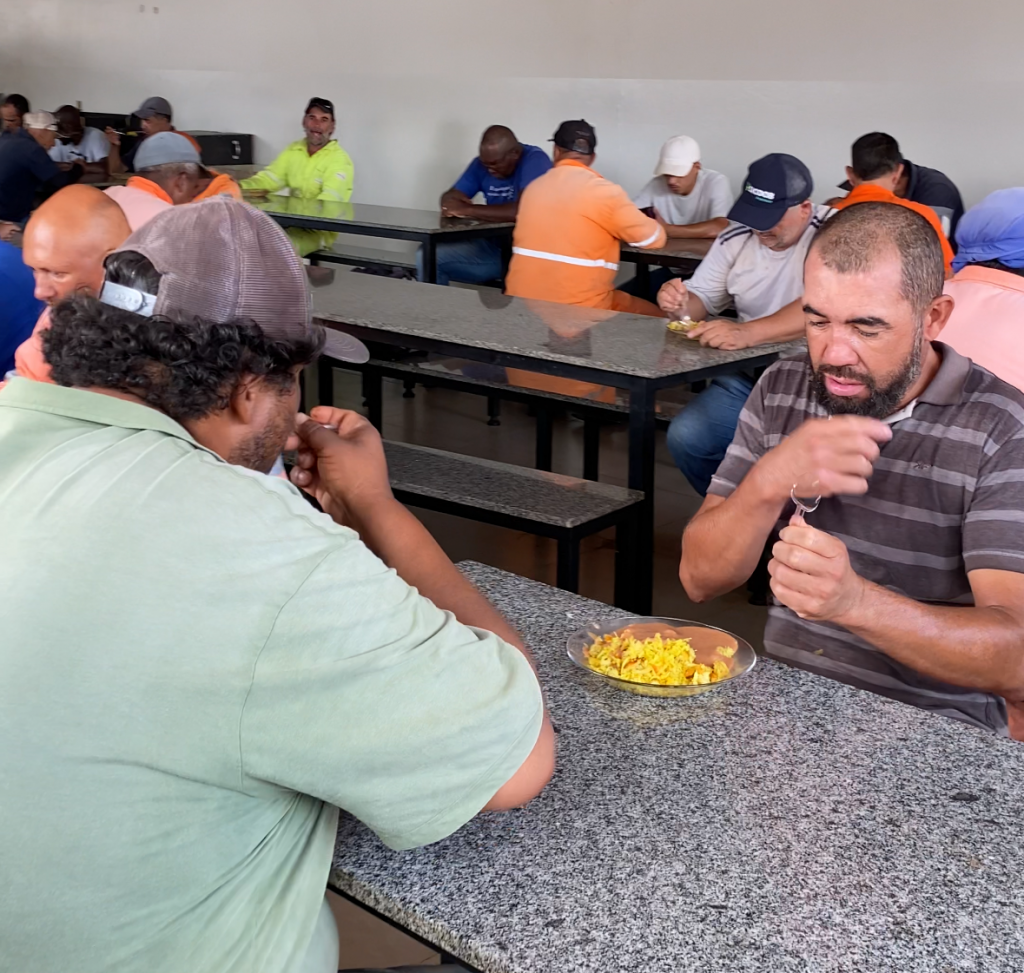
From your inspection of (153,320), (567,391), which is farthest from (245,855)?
(567,391)

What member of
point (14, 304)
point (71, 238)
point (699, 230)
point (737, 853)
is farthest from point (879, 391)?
point (699, 230)

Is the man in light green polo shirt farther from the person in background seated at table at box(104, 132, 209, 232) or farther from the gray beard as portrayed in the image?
the person in background seated at table at box(104, 132, 209, 232)

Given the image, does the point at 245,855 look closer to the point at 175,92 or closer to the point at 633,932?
the point at 633,932

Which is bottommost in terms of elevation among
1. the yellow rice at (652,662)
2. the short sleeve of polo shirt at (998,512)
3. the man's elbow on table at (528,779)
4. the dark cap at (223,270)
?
the yellow rice at (652,662)

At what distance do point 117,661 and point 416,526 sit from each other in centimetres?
54

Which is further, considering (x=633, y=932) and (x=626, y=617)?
(x=626, y=617)

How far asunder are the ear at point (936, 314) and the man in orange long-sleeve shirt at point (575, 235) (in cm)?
291

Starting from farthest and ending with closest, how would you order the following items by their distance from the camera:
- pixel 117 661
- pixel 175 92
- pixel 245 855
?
pixel 175 92 → pixel 245 855 → pixel 117 661

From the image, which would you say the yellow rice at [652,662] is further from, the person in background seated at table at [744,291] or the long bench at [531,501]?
the person in background seated at table at [744,291]

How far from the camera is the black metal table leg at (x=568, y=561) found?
284cm

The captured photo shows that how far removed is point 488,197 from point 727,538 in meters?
5.63

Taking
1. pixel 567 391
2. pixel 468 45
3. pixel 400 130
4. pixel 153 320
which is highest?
pixel 468 45

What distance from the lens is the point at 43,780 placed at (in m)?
0.89

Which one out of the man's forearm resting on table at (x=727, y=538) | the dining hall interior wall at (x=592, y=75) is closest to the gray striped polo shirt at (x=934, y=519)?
the man's forearm resting on table at (x=727, y=538)
